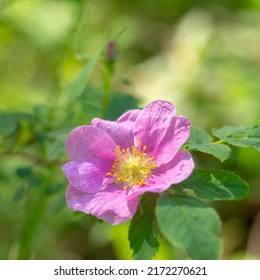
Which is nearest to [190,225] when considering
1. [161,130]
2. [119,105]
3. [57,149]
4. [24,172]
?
[161,130]

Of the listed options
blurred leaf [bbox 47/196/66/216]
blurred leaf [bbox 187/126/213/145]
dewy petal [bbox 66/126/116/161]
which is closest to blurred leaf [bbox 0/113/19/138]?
blurred leaf [bbox 47/196/66/216]

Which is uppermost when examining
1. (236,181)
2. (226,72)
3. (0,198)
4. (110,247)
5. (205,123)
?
(236,181)

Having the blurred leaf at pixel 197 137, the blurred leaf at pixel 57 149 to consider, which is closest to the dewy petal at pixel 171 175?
the blurred leaf at pixel 197 137

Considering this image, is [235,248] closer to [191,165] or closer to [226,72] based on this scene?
[226,72]

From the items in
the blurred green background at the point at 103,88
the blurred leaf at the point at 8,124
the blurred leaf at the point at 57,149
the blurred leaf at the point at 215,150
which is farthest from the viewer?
the blurred green background at the point at 103,88

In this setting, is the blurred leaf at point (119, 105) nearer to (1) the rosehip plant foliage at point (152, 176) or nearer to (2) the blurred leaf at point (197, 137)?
(1) the rosehip plant foliage at point (152, 176)
